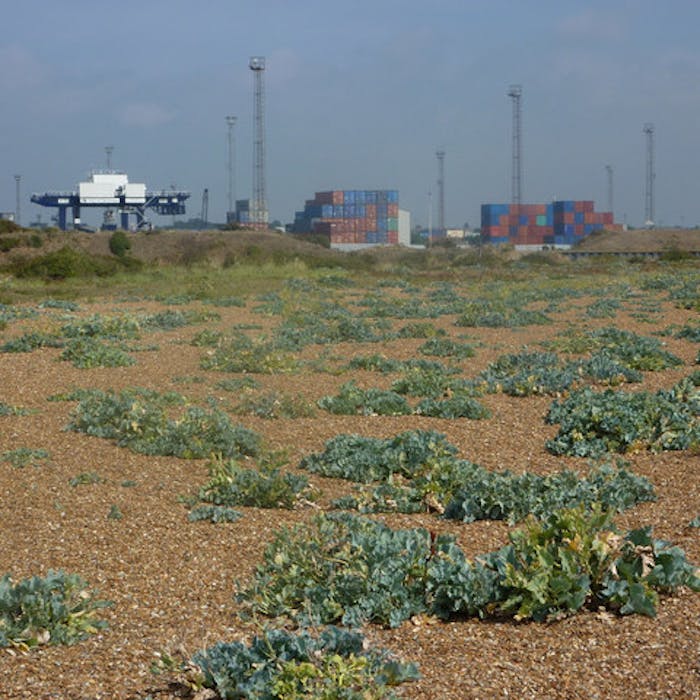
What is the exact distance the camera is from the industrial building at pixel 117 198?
94.1 m

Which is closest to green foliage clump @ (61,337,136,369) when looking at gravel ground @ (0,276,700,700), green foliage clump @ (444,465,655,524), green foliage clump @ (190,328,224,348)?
green foliage clump @ (190,328,224,348)

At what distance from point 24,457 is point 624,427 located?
18.4ft

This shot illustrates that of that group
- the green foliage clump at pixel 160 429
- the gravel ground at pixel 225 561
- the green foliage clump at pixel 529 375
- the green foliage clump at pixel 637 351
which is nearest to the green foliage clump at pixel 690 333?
the green foliage clump at pixel 637 351

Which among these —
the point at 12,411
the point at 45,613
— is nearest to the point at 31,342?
the point at 12,411

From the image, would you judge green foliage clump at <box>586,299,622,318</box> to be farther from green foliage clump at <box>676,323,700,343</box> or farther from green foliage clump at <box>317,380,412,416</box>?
green foliage clump at <box>317,380,412,416</box>

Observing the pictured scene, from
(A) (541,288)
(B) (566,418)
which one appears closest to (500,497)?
(B) (566,418)

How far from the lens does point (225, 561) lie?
7.20m

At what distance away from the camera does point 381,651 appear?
5078 mm

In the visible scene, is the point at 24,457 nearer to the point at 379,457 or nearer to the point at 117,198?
the point at 379,457

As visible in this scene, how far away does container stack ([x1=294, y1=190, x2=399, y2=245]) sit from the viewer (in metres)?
142

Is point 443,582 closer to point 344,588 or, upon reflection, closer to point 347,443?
point 344,588

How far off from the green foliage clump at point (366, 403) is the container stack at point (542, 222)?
125 metres

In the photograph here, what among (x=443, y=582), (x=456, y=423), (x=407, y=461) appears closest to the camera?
(x=443, y=582)

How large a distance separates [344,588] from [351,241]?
136446 mm
